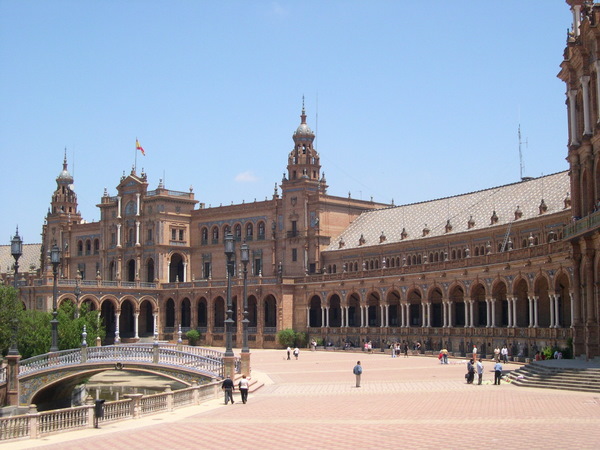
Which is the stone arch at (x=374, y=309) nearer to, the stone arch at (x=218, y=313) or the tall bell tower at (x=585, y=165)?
the stone arch at (x=218, y=313)

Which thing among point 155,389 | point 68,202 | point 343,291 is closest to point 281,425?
point 155,389

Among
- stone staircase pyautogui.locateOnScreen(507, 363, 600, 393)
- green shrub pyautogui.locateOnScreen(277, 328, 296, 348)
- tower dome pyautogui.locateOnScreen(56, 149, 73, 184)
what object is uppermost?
tower dome pyautogui.locateOnScreen(56, 149, 73, 184)

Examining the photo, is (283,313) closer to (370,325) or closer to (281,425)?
(370,325)

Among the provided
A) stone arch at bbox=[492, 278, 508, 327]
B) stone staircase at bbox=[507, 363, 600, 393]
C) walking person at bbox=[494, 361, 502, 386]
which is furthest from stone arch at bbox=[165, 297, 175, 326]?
stone staircase at bbox=[507, 363, 600, 393]

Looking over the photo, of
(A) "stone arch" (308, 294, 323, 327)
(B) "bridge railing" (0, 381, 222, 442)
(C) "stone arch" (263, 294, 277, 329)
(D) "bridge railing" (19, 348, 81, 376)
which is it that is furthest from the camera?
(C) "stone arch" (263, 294, 277, 329)

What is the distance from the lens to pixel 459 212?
3238 inches

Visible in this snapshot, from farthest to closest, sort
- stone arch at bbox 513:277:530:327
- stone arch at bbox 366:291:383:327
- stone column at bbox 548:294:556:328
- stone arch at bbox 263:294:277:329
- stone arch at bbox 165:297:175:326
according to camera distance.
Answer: stone arch at bbox 165:297:175:326 < stone arch at bbox 263:294:277:329 < stone arch at bbox 366:291:383:327 < stone arch at bbox 513:277:530:327 < stone column at bbox 548:294:556:328

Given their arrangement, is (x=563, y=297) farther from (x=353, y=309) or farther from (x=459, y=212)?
(x=353, y=309)

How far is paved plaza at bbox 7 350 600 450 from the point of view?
23.7 meters

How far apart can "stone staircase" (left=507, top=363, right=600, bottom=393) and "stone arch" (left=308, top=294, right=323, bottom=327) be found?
4932 cm

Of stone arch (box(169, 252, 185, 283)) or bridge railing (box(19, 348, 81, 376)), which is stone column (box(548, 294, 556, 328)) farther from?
stone arch (box(169, 252, 185, 283))

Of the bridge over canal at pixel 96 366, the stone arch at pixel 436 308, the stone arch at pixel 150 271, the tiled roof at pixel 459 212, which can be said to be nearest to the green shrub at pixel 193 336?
the stone arch at pixel 150 271

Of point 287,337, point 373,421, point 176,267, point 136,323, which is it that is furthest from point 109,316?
point 373,421

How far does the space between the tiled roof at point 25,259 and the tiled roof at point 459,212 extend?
2329 inches
